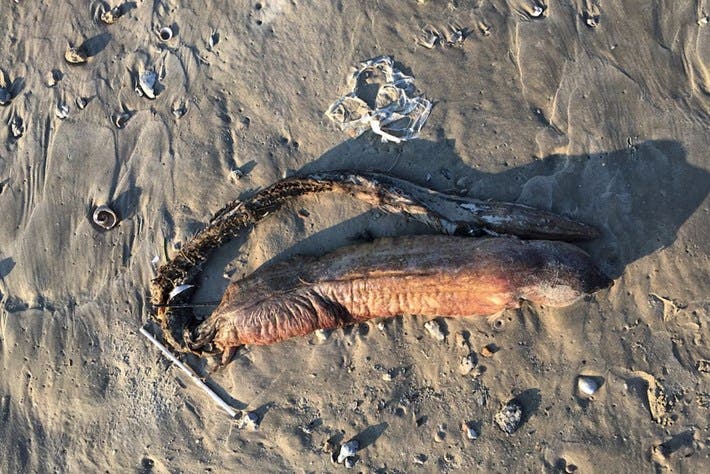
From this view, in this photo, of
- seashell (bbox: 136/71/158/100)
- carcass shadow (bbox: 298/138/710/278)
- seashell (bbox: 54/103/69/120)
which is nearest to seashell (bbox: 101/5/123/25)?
seashell (bbox: 136/71/158/100)

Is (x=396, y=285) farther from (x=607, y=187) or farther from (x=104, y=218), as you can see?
(x=104, y=218)

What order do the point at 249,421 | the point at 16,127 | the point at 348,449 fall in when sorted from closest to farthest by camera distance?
the point at 348,449 < the point at 249,421 < the point at 16,127

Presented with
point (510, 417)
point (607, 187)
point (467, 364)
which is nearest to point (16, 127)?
point (467, 364)

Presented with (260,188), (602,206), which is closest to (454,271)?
(602,206)

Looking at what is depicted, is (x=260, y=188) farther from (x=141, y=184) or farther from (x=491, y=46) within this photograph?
(x=491, y=46)

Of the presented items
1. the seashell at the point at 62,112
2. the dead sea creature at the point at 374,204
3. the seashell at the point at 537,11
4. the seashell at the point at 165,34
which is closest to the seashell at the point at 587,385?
the dead sea creature at the point at 374,204

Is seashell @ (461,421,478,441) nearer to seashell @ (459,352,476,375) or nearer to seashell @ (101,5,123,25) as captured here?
seashell @ (459,352,476,375)
